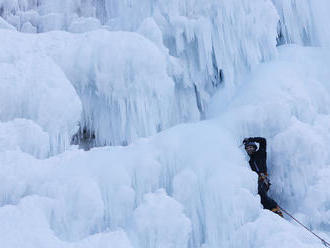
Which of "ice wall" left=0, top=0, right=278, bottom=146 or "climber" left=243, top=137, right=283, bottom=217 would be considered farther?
"ice wall" left=0, top=0, right=278, bottom=146

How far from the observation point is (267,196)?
397cm

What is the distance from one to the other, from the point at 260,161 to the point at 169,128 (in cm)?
117

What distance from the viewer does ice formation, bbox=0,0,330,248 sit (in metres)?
3.35

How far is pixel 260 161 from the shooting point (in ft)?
13.8

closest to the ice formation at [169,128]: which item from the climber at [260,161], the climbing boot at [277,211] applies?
the climber at [260,161]

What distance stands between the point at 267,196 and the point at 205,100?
2091 mm

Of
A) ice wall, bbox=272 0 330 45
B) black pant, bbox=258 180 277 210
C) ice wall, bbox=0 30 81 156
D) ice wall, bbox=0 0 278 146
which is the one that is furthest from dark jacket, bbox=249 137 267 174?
ice wall, bbox=272 0 330 45

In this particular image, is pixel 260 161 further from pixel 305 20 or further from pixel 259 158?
pixel 305 20

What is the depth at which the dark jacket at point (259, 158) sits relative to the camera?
164 inches

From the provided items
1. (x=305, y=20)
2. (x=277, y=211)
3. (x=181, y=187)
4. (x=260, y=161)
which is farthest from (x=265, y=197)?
(x=305, y=20)

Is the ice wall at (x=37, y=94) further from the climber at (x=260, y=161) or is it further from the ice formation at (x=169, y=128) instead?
the climber at (x=260, y=161)

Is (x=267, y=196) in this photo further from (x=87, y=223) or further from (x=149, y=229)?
(x=87, y=223)

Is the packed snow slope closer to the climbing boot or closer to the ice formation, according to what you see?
the ice formation

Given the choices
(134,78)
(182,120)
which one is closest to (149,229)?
(134,78)
